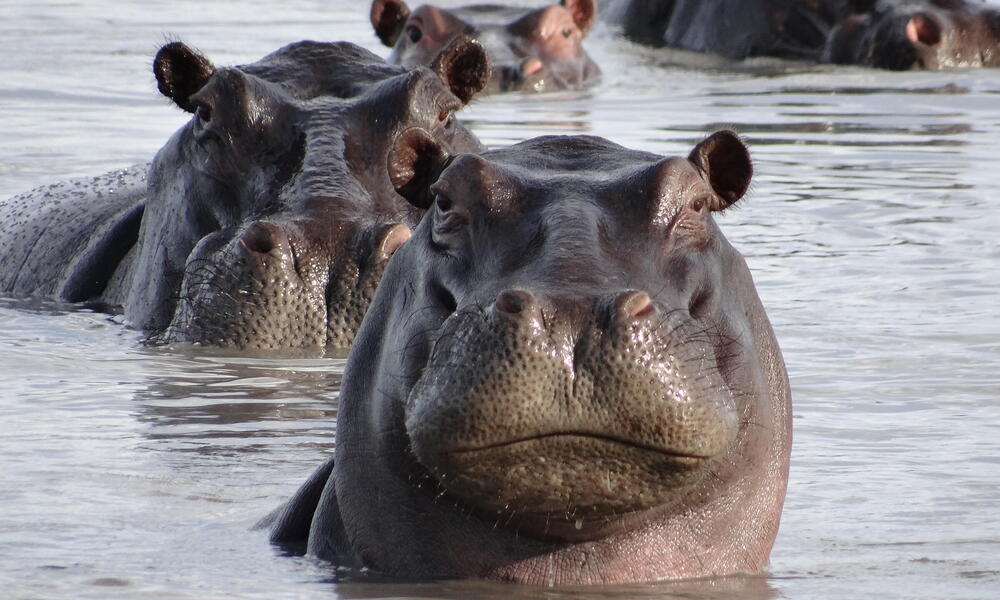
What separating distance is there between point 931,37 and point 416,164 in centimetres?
1477

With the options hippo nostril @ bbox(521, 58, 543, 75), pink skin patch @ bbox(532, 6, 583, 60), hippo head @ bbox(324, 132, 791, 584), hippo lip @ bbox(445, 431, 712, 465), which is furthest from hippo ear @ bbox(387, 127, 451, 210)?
pink skin patch @ bbox(532, 6, 583, 60)

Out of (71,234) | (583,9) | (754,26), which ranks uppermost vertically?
(583,9)

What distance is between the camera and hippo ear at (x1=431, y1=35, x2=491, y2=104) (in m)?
8.88

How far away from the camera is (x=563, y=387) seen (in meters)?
4.06

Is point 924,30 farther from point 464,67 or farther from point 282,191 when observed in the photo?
point 282,191

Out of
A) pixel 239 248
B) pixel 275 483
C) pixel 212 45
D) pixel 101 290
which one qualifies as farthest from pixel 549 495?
pixel 212 45

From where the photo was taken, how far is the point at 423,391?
14.1 feet

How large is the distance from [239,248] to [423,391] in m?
3.51

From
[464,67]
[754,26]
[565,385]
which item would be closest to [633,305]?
[565,385]

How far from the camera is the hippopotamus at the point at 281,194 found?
25.5 feet

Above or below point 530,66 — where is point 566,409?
above

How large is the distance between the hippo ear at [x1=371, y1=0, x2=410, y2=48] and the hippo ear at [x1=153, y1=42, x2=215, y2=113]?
9548 millimetres

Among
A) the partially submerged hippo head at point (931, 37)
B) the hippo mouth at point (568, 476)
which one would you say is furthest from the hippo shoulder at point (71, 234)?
the partially submerged hippo head at point (931, 37)

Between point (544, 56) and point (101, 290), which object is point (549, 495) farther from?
point (544, 56)
